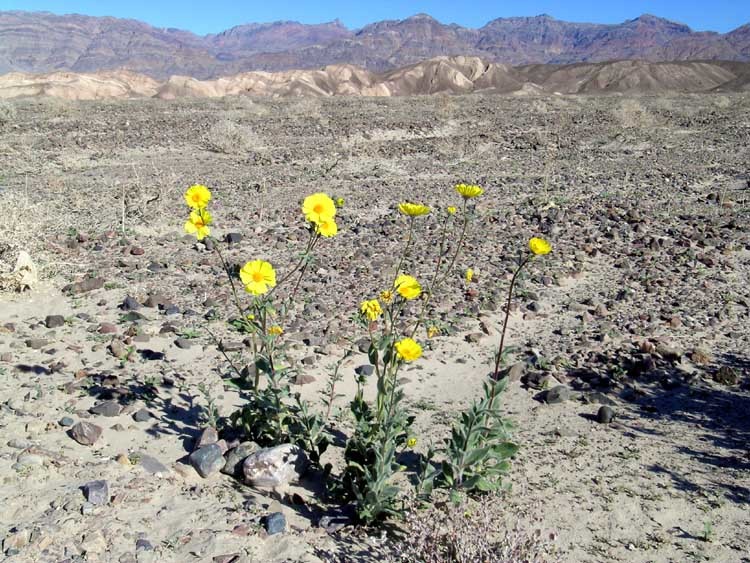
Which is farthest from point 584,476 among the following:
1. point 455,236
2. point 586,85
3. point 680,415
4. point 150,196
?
point 586,85

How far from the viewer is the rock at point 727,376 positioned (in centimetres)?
409

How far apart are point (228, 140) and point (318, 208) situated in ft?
36.5

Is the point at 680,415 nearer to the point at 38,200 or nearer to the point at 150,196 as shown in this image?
the point at 150,196

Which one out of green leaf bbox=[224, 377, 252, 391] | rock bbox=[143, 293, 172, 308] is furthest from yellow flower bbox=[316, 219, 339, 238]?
rock bbox=[143, 293, 172, 308]

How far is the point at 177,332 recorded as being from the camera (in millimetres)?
4699

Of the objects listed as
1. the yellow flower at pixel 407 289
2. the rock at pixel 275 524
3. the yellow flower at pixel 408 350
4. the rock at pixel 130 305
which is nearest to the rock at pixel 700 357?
the yellow flower at pixel 407 289

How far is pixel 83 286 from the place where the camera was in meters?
5.39

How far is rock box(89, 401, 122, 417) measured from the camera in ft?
11.7

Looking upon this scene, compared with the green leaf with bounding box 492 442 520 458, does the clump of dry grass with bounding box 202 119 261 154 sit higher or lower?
higher

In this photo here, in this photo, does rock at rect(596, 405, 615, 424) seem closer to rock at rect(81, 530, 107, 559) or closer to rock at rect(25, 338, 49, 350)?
rock at rect(81, 530, 107, 559)

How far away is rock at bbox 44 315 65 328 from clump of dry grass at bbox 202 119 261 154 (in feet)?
29.2

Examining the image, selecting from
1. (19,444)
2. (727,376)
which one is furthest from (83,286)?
(727,376)

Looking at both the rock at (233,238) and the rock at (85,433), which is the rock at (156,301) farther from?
the rock at (85,433)

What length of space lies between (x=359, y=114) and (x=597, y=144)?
800cm
